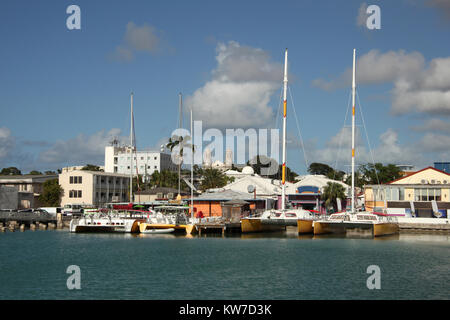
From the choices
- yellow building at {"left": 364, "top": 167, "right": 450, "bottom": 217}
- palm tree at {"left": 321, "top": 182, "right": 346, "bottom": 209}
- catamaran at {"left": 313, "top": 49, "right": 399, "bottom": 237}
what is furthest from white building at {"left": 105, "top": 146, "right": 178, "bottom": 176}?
catamaran at {"left": 313, "top": 49, "right": 399, "bottom": 237}

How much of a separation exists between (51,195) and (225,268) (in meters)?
76.5

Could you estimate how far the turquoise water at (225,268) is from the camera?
98.9 feet

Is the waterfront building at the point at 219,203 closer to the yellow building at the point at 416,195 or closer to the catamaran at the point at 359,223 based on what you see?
the catamaran at the point at 359,223

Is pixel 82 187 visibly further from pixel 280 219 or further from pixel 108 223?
pixel 280 219

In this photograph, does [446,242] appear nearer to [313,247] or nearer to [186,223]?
[313,247]

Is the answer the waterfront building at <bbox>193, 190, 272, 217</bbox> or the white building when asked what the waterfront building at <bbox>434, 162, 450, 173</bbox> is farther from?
the white building

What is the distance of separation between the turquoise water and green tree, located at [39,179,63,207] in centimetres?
4645

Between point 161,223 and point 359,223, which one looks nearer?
point 359,223

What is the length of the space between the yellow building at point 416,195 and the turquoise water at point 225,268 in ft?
73.3

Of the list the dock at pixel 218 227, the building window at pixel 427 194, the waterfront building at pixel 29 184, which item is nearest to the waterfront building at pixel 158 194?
the waterfront building at pixel 29 184

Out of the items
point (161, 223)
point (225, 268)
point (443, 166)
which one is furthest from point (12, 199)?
point (443, 166)

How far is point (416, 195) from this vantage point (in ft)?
274
